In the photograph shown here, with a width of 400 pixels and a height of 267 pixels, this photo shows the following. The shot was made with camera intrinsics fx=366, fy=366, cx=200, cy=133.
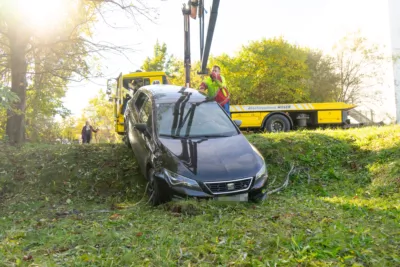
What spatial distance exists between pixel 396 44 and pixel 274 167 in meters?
24.4

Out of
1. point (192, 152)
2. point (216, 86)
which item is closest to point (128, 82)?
point (216, 86)

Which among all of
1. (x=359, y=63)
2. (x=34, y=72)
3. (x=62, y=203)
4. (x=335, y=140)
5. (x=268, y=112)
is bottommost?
(x=62, y=203)

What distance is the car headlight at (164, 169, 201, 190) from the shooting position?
204 inches

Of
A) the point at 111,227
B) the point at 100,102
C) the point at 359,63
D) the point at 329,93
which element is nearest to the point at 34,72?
the point at 111,227

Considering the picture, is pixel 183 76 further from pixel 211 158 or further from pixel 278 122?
pixel 211 158

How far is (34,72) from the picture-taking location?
45.2ft

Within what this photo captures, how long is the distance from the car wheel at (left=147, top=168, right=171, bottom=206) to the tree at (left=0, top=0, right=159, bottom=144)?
7807 mm

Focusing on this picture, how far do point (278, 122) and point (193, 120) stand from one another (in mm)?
9264

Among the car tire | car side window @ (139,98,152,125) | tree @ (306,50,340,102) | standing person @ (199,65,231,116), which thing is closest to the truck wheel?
standing person @ (199,65,231,116)

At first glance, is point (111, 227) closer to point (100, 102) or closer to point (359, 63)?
point (359, 63)

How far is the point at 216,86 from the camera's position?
9.61 m

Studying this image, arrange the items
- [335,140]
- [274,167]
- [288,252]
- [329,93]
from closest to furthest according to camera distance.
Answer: [288,252], [274,167], [335,140], [329,93]

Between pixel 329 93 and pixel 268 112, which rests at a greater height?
pixel 329 93

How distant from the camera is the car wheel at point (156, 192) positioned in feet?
17.7
